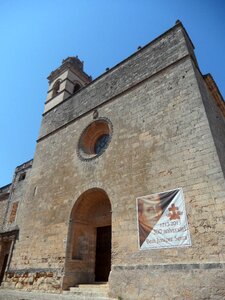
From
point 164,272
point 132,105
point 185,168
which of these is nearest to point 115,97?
point 132,105

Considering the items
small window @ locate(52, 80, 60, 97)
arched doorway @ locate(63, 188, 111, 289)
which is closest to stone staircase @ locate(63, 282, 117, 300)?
arched doorway @ locate(63, 188, 111, 289)

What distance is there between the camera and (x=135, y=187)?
5988 millimetres

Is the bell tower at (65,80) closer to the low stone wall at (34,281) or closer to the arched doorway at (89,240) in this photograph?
the arched doorway at (89,240)

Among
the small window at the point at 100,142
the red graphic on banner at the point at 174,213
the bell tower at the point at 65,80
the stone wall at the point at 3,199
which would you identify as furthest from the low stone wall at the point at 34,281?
the bell tower at the point at 65,80

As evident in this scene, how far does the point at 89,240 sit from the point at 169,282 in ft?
11.6

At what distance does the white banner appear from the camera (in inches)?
189

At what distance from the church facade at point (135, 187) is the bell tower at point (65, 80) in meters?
1.51

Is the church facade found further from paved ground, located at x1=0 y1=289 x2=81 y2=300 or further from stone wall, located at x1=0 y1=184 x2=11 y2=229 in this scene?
stone wall, located at x1=0 y1=184 x2=11 y2=229

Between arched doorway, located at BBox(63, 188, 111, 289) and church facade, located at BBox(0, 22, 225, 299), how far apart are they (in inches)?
1.3

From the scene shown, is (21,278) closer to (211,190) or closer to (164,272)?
(164,272)

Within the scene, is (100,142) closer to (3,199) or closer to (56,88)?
(56,88)

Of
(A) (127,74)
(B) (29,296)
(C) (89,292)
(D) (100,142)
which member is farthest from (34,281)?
(A) (127,74)

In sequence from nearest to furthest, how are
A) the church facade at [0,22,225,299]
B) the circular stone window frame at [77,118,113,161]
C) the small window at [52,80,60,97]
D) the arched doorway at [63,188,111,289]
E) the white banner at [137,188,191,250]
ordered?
1. the church facade at [0,22,225,299]
2. the white banner at [137,188,191,250]
3. the arched doorway at [63,188,111,289]
4. the circular stone window frame at [77,118,113,161]
5. the small window at [52,80,60,97]

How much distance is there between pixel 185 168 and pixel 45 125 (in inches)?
314
